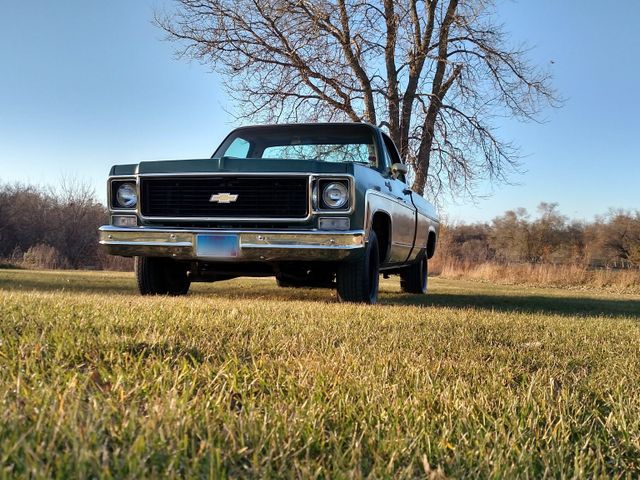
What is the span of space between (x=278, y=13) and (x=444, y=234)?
833 inches

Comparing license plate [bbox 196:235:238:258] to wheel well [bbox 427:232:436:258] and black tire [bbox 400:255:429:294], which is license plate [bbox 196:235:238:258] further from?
wheel well [bbox 427:232:436:258]

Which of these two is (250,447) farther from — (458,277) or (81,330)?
(458,277)

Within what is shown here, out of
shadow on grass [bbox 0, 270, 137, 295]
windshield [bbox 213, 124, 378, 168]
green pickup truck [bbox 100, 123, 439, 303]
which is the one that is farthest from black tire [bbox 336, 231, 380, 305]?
shadow on grass [bbox 0, 270, 137, 295]

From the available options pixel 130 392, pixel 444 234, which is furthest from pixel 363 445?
pixel 444 234

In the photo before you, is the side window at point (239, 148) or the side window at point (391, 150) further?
the side window at point (391, 150)

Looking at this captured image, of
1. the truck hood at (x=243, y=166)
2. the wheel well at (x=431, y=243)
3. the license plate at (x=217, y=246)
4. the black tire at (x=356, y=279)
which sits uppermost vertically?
the truck hood at (x=243, y=166)

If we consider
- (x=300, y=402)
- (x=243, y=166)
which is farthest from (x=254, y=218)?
(x=300, y=402)

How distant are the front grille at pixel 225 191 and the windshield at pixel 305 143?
4.97 feet

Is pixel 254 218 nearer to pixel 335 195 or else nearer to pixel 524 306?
pixel 335 195

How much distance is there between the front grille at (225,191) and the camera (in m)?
5.40

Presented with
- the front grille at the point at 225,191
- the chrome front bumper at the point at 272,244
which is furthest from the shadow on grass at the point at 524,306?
the front grille at the point at 225,191

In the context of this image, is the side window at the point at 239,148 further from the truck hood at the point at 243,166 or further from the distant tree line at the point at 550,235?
the distant tree line at the point at 550,235

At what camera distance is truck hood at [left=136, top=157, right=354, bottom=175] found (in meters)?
5.32

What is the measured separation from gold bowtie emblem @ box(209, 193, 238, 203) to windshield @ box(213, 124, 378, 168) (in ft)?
5.41
